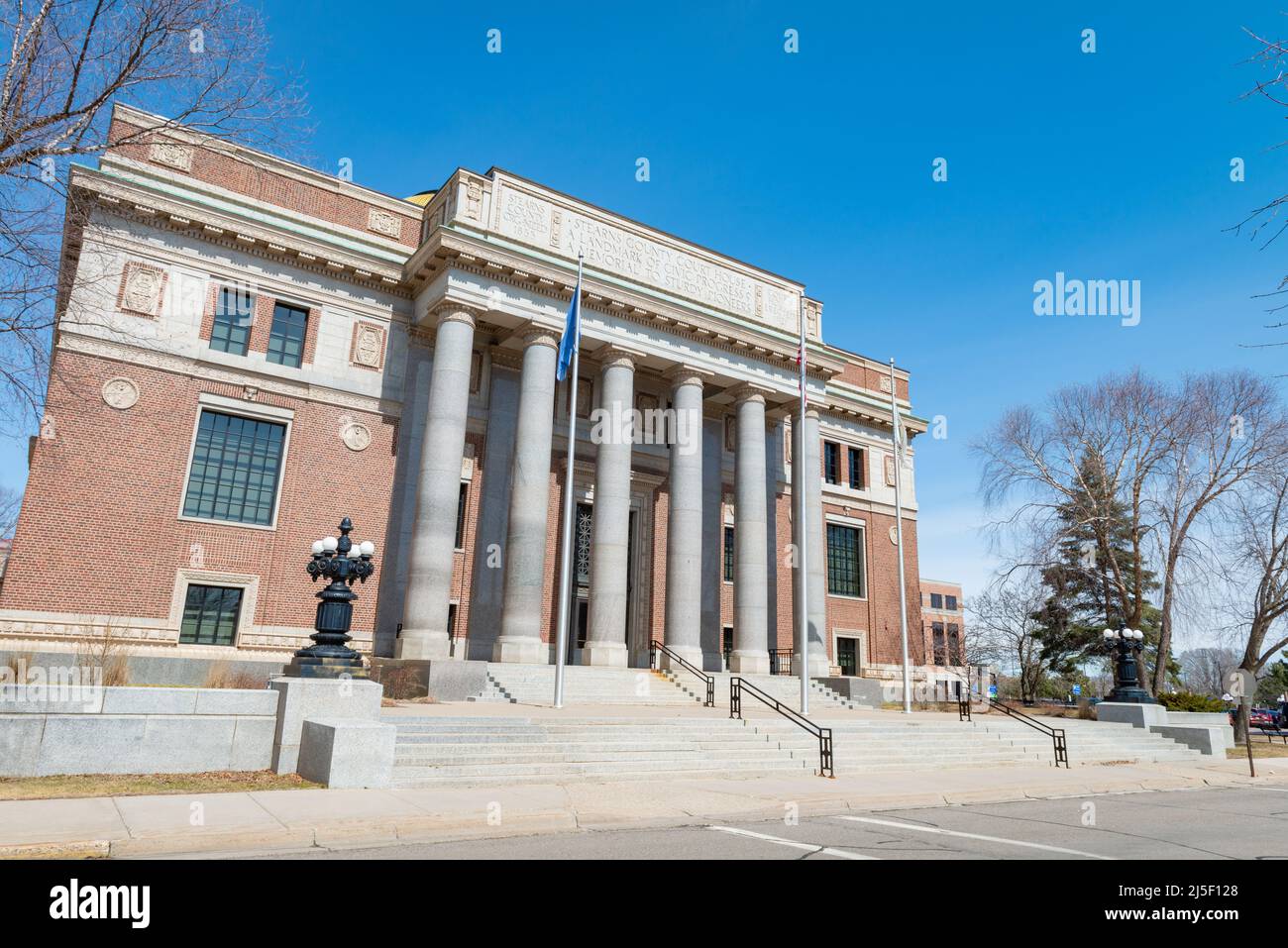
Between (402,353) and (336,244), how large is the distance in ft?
13.3

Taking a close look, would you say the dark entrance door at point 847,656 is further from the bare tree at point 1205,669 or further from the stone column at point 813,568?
the bare tree at point 1205,669

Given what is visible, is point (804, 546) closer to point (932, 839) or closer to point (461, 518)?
point (461, 518)

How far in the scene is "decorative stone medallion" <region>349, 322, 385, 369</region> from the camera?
2697 centimetres

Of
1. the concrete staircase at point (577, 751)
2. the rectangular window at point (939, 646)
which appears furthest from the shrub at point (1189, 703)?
Result: the rectangular window at point (939, 646)

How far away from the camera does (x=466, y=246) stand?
83.8 ft

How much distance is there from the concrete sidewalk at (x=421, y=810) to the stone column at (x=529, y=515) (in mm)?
11707

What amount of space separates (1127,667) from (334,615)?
81.6ft

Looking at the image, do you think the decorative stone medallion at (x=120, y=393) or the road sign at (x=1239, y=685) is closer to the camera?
the road sign at (x=1239, y=685)

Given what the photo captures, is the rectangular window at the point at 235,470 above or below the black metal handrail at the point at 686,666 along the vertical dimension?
above

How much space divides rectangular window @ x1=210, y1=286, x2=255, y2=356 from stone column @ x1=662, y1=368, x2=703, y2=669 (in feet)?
47.7

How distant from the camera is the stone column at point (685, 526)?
27.9 meters

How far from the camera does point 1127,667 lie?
86.8ft

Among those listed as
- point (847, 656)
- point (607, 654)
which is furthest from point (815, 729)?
point (847, 656)

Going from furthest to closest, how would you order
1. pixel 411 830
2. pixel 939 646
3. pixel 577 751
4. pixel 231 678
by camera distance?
pixel 939 646, pixel 231 678, pixel 577 751, pixel 411 830
